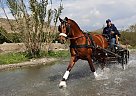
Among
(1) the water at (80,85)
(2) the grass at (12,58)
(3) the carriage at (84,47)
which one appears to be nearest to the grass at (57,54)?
(2) the grass at (12,58)

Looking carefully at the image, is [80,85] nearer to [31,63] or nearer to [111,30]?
[111,30]

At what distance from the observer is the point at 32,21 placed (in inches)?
955

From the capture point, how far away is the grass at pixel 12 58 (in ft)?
74.7

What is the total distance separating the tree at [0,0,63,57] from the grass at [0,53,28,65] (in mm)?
727

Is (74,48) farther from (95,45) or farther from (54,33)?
(54,33)

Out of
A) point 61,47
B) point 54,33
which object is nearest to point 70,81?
point 54,33

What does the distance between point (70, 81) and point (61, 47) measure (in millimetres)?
18129

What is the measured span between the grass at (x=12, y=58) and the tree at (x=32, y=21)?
727 mm

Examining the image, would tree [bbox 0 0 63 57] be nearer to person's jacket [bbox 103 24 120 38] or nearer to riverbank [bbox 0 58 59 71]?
riverbank [bbox 0 58 59 71]

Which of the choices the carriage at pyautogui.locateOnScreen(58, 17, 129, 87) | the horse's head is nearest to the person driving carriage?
the carriage at pyautogui.locateOnScreen(58, 17, 129, 87)

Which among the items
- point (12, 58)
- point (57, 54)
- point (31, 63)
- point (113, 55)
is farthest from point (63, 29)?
point (57, 54)

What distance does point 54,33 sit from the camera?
26328 mm

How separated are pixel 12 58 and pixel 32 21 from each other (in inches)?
118

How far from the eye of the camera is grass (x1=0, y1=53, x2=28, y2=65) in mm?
22766
